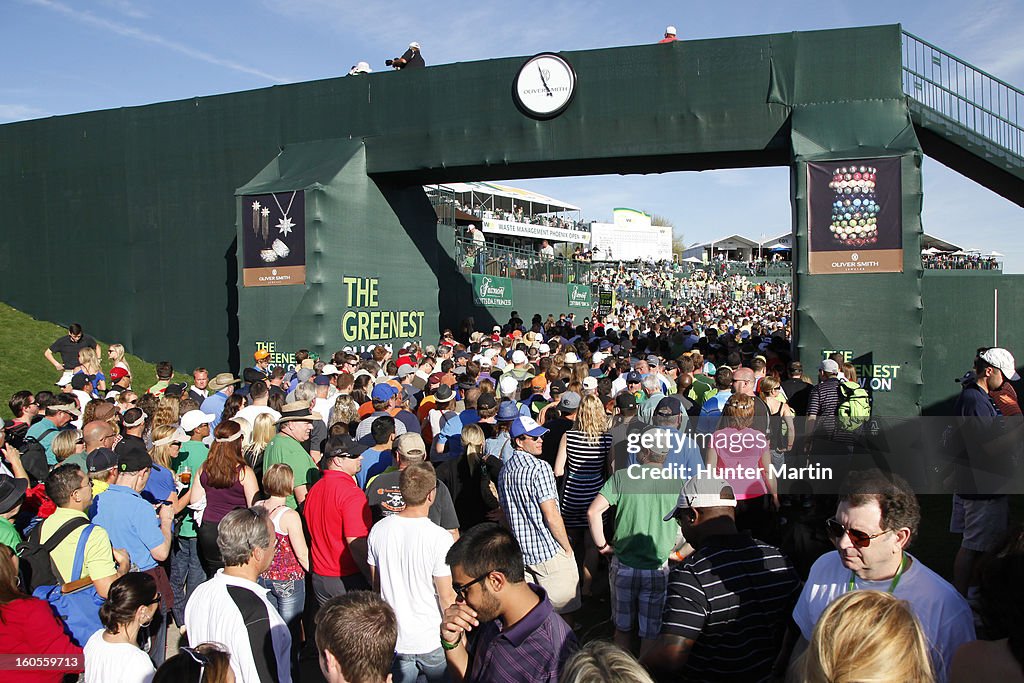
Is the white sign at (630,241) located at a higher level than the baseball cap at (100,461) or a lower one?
higher

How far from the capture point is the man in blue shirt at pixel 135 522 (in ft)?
15.7

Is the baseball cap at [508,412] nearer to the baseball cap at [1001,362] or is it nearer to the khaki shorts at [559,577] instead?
the khaki shorts at [559,577]

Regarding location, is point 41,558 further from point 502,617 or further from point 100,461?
point 502,617

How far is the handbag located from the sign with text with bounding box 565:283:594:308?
79.2ft

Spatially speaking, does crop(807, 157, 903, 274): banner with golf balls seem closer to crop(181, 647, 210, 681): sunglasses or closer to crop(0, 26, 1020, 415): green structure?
crop(0, 26, 1020, 415): green structure

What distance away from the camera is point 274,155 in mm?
15758

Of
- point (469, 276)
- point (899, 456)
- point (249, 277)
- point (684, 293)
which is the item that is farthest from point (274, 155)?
point (684, 293)

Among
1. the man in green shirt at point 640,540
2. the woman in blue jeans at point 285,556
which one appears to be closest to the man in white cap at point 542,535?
the man in green shirt at point 640,540

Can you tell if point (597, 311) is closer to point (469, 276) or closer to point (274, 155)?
point (469, 276)

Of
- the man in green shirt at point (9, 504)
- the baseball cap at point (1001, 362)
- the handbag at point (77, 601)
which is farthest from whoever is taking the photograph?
the baseball cap at point (1001, 362)

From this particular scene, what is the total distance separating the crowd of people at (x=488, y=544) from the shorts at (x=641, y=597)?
15mm

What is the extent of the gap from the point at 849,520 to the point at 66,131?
19.2m

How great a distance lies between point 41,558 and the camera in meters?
4.22

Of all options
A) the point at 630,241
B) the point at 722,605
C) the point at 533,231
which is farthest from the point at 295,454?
the point at 630,241
